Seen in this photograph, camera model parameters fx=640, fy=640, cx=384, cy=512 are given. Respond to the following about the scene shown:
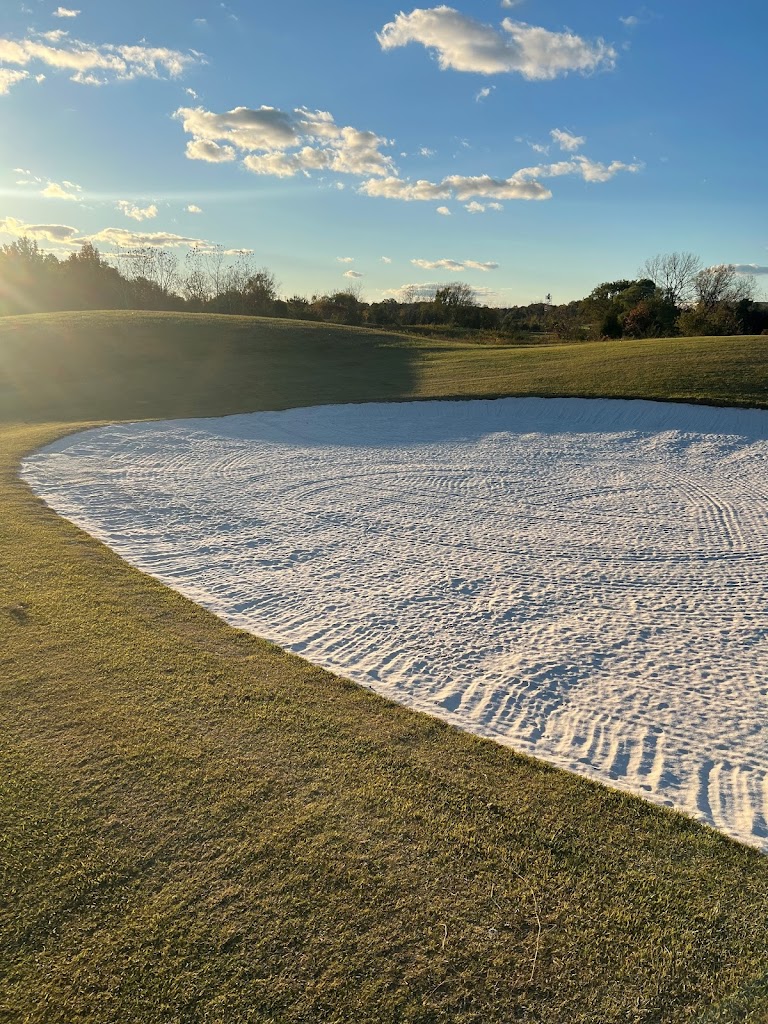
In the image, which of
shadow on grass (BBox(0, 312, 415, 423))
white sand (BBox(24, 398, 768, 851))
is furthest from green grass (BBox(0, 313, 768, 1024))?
shadow on grass (BBox(0, 312, 415, 423))

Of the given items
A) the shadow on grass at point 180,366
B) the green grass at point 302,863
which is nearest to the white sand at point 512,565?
the green grass at point 302,863

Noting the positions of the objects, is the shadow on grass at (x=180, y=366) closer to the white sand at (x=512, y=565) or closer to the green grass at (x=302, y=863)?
the white sand at (x=512, y=565)

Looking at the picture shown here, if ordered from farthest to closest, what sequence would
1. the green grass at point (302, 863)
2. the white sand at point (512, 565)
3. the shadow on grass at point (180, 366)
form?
the shadow on grass at point (180, 366)
the white sand at point (512, 565)
the green grass at point (302, 863)

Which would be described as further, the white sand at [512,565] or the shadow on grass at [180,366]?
the shadow on grass at [180,366]

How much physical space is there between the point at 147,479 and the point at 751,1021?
376 inches

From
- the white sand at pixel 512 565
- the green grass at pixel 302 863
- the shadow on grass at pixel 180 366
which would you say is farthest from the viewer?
the shadow on grass at pixel 180 366

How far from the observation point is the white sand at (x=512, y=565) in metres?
4.21

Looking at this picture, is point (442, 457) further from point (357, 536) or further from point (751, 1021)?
point (751, 1021)

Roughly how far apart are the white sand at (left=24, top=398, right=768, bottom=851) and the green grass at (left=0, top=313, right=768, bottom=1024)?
0.53m

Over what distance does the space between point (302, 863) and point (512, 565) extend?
14.8 feet

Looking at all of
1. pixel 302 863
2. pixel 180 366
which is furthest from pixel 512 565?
pixel 180 366

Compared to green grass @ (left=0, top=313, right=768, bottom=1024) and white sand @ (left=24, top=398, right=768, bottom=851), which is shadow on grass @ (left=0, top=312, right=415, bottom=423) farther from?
green grass @ (left=0, top=313, right=768, bottom=1024)

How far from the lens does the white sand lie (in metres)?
4.21

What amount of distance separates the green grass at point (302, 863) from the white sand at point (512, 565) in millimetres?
526
